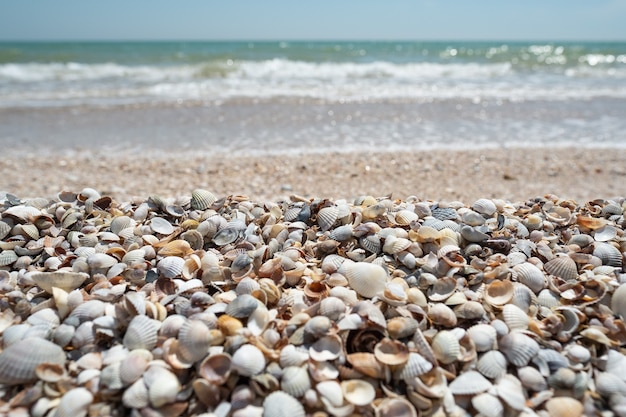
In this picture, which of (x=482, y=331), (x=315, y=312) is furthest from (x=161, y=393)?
(x=482, y=331)

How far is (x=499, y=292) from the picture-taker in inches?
76.3

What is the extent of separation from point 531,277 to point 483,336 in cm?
48

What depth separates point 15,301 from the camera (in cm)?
192

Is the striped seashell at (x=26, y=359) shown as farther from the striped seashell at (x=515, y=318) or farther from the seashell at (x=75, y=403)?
the striped seashell at (x=515, y=318)

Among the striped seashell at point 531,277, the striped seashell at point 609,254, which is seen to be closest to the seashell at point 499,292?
the striped seashell at point 531,277

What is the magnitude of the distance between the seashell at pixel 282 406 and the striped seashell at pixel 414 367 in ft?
1.22

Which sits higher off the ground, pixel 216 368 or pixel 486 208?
pixel 486 208

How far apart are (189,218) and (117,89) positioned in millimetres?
9760

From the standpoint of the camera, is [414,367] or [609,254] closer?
[414,367]

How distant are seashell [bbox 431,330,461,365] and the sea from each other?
4.43 metres

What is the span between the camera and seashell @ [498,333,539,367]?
1.68 m

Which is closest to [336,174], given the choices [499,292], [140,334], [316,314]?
[499,292]

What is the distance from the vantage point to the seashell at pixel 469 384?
5.16 ft

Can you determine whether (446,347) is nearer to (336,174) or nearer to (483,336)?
(483,336)
